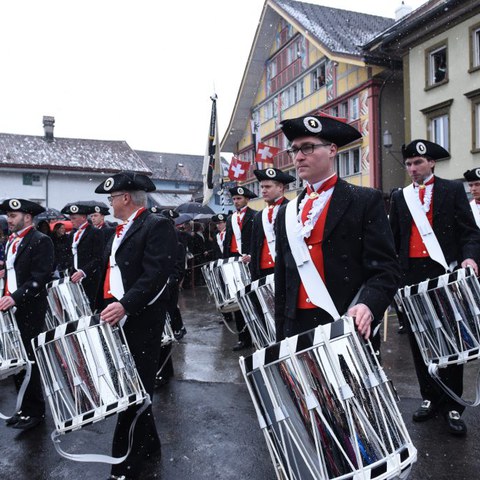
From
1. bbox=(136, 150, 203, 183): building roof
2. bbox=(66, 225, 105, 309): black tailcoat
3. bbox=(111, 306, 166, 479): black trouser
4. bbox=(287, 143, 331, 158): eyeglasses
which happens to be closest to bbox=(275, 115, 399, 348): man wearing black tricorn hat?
bbox=(287, 143, 331, 158): eyeglasses

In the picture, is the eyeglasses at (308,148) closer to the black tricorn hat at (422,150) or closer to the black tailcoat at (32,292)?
the black tricorn hat at (422,150)

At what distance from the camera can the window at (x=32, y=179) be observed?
40.3m

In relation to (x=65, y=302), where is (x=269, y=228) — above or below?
above

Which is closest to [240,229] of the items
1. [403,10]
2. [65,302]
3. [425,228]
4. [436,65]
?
[65,302]

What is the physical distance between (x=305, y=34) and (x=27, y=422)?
24.0 meters

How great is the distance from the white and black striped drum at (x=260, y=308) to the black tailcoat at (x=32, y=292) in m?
1.82

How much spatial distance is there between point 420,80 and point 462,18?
2.71 meters

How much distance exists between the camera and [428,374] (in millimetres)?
4223

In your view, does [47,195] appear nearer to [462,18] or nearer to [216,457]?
[462,18]

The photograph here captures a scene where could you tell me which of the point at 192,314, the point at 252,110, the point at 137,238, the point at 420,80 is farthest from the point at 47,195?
the point at 137,238

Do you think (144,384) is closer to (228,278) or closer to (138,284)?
(138,284)

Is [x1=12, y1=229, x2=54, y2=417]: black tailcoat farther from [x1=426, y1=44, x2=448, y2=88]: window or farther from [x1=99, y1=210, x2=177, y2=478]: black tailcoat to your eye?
[x1=426, y1=44, x2=448, y2=88]: window

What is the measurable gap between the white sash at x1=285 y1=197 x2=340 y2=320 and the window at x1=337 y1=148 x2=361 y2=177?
20965 mm

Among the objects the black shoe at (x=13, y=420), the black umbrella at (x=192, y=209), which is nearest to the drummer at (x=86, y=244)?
the black shoe at (x=13, y=420)
